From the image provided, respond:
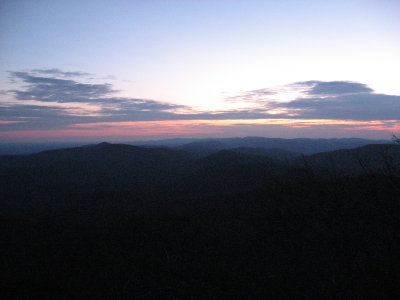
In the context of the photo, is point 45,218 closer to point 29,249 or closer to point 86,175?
point 29,249

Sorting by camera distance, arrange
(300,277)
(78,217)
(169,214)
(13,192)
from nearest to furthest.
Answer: (300,277), (169,214), (78,217), (13,192)

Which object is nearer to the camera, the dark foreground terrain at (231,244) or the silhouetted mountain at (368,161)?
the silhouetted mountain at (368,161)

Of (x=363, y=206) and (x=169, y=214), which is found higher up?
(x=363, y=206)

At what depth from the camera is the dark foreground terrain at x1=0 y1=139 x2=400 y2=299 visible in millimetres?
10227

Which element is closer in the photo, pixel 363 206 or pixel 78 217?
pixel 363 206

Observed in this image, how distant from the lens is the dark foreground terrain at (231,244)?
403 inches

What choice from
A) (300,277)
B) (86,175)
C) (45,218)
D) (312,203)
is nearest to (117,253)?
(300,277)

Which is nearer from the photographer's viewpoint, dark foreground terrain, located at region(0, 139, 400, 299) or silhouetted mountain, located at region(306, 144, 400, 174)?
silhouetted mountain, located at region(306, 144, 400, 174)

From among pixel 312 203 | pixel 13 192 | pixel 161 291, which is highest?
pixel 312 203

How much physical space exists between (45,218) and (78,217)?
4.93m

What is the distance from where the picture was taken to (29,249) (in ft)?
66.6

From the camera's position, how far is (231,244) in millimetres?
19750

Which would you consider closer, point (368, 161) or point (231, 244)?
point (368, 161)

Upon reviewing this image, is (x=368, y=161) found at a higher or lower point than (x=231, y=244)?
higher
